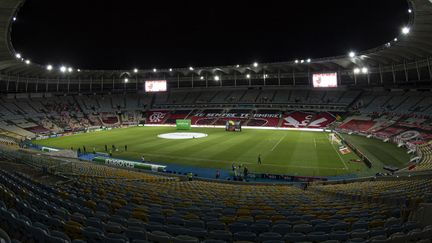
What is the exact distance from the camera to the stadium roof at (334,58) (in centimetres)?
3121

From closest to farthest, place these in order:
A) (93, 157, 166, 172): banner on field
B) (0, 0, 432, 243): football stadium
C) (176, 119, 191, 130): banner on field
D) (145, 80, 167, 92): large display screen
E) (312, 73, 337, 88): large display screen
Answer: (0, 0, 432, 243): football stadium
(93, 157, 166, 172): banner on field
(312, 73, 337, 88): large display screen
(176, 119, 191, 130): banner on field
(145, 80, 167, 92): large display screen

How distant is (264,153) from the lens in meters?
39.6

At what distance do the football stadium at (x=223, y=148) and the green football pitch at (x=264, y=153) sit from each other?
0.31 metres

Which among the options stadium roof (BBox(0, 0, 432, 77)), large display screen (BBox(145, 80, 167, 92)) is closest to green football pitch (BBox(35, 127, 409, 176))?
stadium roof (BBox(0, 0, 432, 77))

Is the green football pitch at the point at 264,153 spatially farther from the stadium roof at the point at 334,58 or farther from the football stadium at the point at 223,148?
the stadium roof at the point at 334,58

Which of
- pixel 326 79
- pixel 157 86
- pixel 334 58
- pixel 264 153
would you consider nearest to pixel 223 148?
pixel 264 153

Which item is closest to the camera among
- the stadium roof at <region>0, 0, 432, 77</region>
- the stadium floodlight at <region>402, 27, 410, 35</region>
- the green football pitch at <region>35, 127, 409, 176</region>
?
the stadium roof at <region>0, 0, 432, 77</region>

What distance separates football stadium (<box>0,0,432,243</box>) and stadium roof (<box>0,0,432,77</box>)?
331 millimetres

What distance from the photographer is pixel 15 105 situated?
7050 centimetres

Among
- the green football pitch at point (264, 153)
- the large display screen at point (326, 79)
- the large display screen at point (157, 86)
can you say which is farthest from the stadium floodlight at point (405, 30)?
the large display screen at point (157, 86)

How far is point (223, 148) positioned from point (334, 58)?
4068 centimetres

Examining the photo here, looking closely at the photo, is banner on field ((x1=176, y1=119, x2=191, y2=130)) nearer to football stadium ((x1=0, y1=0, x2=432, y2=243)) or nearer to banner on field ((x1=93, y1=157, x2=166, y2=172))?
football stadium ((x1=0, y1=0, x2=432, y2=243))

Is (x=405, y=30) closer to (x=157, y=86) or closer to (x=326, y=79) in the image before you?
(x=326, y=79)

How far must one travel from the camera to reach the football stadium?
25.7 feet
